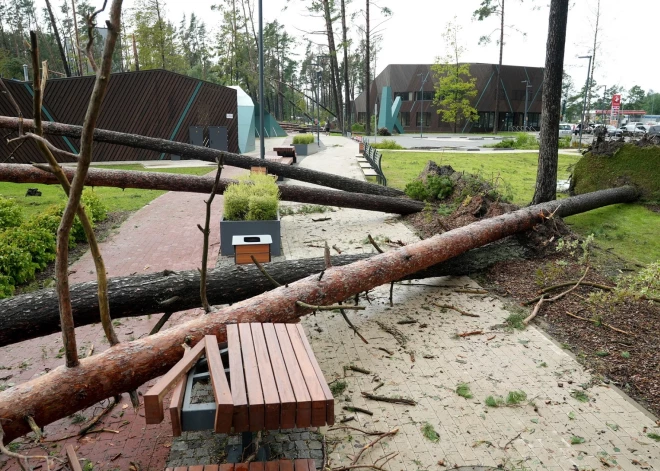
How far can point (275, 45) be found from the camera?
69.2 metres

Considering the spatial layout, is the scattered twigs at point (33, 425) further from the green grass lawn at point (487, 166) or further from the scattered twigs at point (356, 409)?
the green grass lawn at point (487, 166)

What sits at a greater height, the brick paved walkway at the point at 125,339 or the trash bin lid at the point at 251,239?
the trash bin lid at the point at 251,239

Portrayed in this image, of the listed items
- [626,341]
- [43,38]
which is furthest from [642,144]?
[43,38]

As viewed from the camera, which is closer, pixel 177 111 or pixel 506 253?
pixel 506 253

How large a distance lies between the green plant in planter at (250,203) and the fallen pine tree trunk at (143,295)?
249cm

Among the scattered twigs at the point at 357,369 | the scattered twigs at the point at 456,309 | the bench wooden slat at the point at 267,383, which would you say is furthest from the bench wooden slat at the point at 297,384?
the scattered twigs at the point at 456,309

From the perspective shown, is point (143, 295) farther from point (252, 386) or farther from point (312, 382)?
point (312, 382)

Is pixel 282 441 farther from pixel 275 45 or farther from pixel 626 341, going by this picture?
pixel 275 45

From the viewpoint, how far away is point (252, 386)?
2.80 metres

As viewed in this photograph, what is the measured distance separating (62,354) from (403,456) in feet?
11.8

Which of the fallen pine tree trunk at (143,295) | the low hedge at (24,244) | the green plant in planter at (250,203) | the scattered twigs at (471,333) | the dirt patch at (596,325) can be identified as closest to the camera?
the fallen pine tree trunk at (143,295)

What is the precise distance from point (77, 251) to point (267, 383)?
7475 mm

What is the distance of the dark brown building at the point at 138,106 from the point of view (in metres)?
21.5

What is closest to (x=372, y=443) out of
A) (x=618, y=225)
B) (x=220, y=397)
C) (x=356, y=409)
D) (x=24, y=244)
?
(x=356, y=409)
